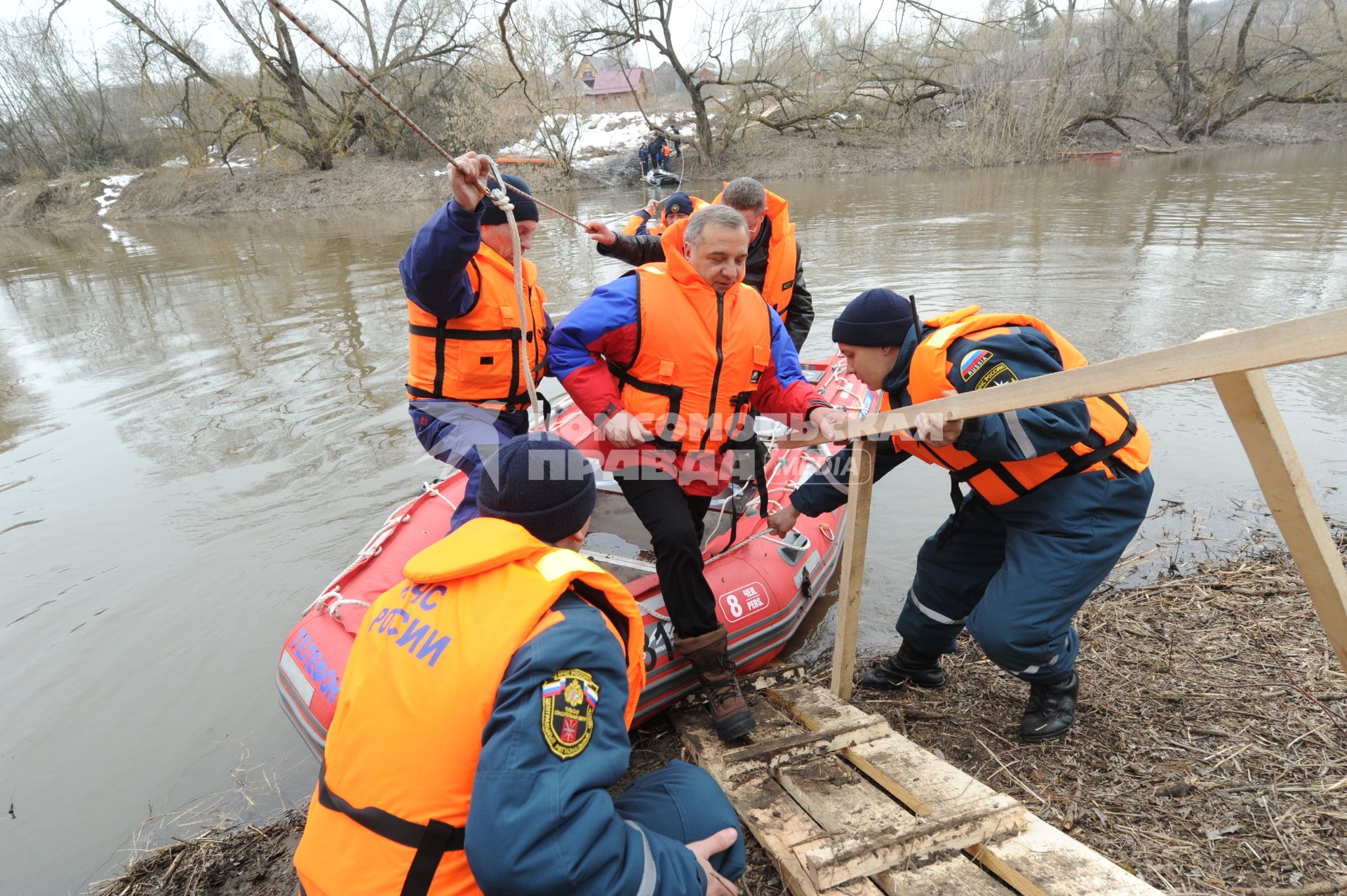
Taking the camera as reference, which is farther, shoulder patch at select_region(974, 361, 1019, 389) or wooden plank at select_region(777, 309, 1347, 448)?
shoulder patch at select_region(974, 361, 1019, 389)

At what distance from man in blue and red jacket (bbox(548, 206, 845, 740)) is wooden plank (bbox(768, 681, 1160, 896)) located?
1.22 feet

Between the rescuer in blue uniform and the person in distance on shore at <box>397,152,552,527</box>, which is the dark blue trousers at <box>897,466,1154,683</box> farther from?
the person in distance on shore at <box>397,152,552,527</box>

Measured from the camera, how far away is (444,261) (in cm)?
282

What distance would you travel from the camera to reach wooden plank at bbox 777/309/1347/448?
125 cm

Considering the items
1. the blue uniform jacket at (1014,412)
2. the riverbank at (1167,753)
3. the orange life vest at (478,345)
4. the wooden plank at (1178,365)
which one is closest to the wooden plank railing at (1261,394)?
the wooden plank at (1178,365)

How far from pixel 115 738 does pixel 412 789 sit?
120 inches

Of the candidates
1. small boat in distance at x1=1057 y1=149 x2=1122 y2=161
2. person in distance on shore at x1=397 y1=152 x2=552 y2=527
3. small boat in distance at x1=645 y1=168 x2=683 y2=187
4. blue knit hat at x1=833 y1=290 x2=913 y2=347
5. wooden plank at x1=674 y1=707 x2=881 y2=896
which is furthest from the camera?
small boat in distance at x1=1057 y1=149 x2=1122 y2=161

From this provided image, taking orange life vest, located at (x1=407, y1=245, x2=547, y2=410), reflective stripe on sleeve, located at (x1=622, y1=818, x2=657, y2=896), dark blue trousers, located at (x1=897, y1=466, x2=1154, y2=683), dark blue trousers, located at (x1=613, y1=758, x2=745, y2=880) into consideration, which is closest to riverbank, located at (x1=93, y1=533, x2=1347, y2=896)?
dark blue trousers, located at (x1=897, y1=466, x2=1154, y2=683)

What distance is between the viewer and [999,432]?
220 cm

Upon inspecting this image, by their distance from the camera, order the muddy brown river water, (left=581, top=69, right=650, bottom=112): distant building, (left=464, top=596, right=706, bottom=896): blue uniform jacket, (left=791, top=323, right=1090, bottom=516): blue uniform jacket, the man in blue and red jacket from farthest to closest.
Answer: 1. (left=581, top=69, right=650, bottom=112): distant building
2. the muddy brown river water
3. the man in blue and red jacket
4. (left=791, top=323, right=1090, bottom=516): blue uniform jacket
5. (left=464, top=596, right=706, bottom=896): blue uniform jacket

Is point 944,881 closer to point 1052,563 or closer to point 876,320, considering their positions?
point 1052,563

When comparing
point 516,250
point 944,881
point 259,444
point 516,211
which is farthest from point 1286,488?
point 259,444

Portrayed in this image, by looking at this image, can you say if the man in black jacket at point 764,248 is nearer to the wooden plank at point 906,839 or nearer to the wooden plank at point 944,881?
the wooden plank at point 906,839

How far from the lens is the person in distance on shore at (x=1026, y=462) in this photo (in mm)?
2230
